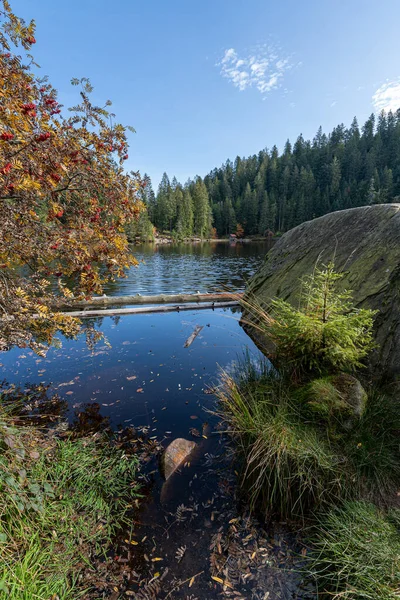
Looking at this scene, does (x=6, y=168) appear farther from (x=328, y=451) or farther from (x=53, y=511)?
(x=328, y=451)

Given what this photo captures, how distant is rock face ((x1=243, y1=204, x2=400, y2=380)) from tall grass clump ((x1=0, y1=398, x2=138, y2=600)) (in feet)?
13.4

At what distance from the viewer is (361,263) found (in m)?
5.13

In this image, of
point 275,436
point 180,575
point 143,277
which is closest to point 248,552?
point 180,575

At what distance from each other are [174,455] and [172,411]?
1180 mm

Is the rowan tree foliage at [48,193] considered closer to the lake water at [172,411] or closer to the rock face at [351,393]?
the lake water at [172,411]

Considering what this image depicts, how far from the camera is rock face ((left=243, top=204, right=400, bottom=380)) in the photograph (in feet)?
13.2

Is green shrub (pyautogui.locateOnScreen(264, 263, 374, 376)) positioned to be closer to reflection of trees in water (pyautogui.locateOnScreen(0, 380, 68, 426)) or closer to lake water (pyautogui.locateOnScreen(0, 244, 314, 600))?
lake water (pyautogui.locateOnScreen(0, 244, 314, 600))

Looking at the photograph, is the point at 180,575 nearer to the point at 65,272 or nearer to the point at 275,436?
the point at 275,436

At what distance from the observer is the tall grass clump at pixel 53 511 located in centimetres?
205

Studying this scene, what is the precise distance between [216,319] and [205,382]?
4.61 m

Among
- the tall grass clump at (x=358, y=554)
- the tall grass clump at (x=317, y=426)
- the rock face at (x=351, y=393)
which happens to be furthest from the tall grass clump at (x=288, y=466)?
the rock face at (x=351, y=393)

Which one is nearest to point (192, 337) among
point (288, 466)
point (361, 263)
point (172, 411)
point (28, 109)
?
point (172, 411)

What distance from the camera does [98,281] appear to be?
4477 millimetres

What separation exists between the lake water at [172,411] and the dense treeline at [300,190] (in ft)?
210
